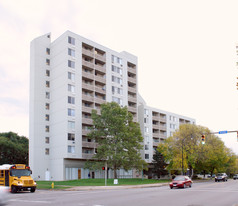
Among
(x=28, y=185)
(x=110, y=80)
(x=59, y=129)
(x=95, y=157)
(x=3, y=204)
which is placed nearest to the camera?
(x=3, y=204)

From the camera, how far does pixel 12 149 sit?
266ft

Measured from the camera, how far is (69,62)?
212 ft

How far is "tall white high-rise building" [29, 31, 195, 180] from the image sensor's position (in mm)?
62906

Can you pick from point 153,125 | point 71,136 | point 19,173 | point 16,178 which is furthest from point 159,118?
point 16,178

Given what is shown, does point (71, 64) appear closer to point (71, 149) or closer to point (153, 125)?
point (71, 149)

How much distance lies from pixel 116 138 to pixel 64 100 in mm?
13627

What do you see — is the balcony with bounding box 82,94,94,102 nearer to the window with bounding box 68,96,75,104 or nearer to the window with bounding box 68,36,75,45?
the window with bounding box 68,96,75,104

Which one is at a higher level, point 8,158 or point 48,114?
point 48,114

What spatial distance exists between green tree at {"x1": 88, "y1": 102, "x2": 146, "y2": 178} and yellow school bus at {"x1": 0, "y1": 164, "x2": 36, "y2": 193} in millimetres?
26974

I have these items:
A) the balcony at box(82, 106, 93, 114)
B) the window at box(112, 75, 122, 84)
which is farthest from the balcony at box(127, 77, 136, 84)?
the balcony at box(82, 106, 93, 114)

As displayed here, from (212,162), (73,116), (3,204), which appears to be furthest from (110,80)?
(3,204)

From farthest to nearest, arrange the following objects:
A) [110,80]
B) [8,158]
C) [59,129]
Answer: [8,158]
[110,80]
[59,129]

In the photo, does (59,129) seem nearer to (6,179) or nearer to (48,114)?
(48,114)

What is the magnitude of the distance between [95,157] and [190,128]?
21811 mm
